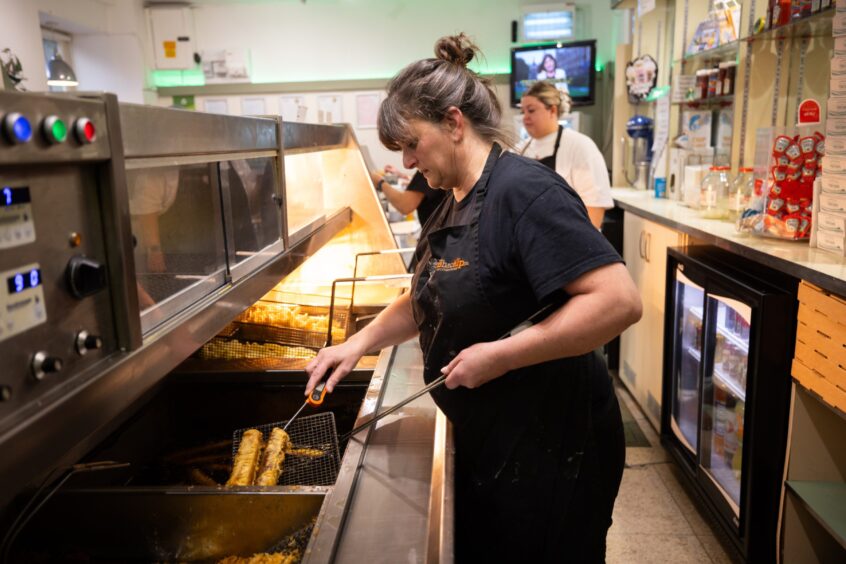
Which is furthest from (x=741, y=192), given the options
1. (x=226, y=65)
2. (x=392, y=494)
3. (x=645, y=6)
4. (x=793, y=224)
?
(x=226, y=65)

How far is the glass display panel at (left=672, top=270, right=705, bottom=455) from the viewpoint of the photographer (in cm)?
324

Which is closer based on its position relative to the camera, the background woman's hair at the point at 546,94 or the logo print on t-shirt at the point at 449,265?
the logo print on t-shirt at the point at 449,265

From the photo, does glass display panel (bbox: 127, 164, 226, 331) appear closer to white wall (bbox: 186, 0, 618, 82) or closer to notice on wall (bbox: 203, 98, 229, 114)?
white wall (bbox: 186, 0, 618, 82)

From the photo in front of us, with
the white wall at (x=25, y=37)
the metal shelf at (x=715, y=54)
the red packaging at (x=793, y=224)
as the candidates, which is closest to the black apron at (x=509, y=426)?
the red packaging at (x=793, y=224)

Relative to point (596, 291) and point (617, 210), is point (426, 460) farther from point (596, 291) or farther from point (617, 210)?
point (617, 210)

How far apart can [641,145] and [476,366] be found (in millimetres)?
4938

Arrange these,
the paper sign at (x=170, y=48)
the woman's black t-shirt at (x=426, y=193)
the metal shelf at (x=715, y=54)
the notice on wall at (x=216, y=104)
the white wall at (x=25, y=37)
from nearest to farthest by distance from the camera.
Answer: the woman's black t-shirt at (x=426, y=193), the metal shelf at (x=715, y=54), the white wall at (x=25, y=37), the paper sign at (x=170, y=48), the notice on wall at (x=216, y=104)

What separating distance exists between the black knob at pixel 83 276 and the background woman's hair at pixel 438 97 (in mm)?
802

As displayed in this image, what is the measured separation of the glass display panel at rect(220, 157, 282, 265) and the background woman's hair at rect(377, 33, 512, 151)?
14.2 inches

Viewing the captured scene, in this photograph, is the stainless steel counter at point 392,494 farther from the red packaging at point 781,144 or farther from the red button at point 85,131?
the red packaging at point 781,144

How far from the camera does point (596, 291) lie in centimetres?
127

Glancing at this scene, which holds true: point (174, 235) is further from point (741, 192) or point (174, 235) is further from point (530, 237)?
point (741, 192)

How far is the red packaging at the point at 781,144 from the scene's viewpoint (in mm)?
2691

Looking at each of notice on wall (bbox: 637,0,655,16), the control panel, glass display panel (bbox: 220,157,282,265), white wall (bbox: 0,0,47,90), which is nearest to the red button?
the control panel
